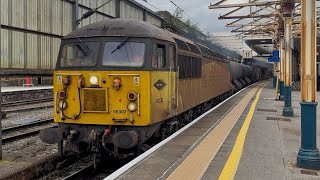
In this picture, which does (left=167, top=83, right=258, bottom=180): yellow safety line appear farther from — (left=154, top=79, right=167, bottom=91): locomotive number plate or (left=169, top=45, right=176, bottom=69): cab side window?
(left=169, top=45, right=176, bottom=69): cab side window

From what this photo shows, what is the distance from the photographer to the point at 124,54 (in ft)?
26.3

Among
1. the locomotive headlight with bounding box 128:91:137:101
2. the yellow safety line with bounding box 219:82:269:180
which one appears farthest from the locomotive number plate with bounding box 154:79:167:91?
the yellow safety line with bounding box 219:82:269:180

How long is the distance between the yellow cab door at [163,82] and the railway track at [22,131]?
4796mm

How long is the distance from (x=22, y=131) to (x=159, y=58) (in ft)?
21.5

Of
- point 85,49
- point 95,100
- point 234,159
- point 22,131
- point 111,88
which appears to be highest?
point 85,49

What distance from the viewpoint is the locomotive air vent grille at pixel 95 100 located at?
25.7 ft

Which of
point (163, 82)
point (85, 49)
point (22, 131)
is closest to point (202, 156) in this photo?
point (163, 82)

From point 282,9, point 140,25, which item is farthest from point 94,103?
point 282,9

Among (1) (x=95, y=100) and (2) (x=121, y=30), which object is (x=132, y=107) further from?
(2) (x=121, y=30)

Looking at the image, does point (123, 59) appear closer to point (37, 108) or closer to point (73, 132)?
point (73, 132)

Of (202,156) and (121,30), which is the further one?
(121,30)

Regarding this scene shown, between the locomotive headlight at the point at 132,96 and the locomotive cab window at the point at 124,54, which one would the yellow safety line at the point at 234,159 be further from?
the locomotive cab window at the point at 124,54

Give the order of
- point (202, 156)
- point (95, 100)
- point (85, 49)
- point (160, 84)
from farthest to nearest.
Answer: point (160, 84) → point (85, 49) → point (95, 100) → point (202, 156)

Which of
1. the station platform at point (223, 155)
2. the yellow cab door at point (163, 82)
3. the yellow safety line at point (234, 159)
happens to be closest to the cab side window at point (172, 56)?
the yellow cab door at point (163, 82)
